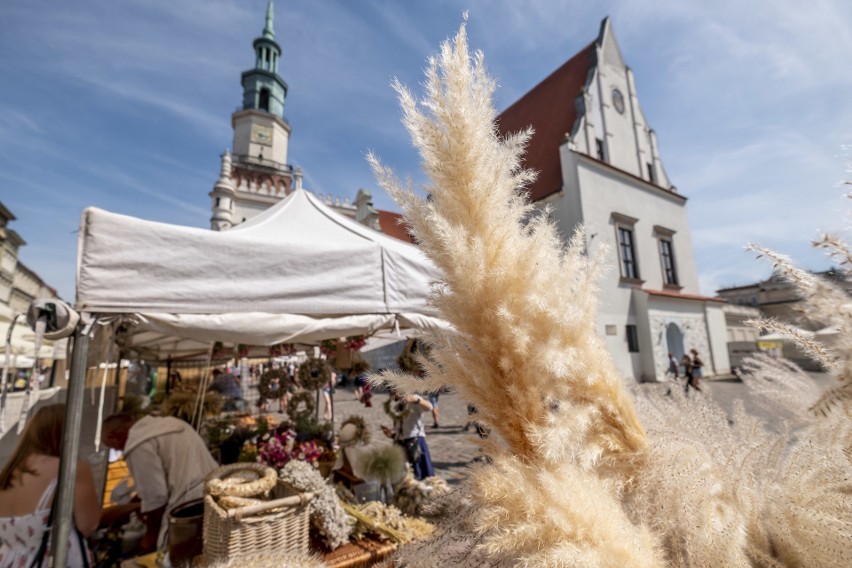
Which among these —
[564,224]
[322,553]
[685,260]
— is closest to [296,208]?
[322,553]

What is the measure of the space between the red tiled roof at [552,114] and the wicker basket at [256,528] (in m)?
15.1

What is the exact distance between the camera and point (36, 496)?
234 centimetres

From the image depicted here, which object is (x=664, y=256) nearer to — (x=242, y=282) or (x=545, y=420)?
(x=242, y=282)

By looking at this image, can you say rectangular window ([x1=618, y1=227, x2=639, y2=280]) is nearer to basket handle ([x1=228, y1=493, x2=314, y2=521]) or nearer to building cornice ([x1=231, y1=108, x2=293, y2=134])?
basket handle ([x1=228, y1=493, x2=314, y2=521])

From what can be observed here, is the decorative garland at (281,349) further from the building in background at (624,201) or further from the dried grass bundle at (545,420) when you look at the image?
the building in background at (624,201)

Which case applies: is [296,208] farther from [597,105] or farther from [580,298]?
[597,105]

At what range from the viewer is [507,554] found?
55 cm

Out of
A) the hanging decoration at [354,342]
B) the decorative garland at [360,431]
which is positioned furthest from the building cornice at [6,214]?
the decorative garland at [360,431]

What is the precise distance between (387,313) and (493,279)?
2.45 meters

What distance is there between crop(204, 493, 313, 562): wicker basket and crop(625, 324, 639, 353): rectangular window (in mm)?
15350

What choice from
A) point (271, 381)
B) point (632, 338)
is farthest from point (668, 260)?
point (271, 381)

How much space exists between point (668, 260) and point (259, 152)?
34.4m

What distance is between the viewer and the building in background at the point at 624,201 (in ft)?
48.9

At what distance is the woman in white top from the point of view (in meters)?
2.24
